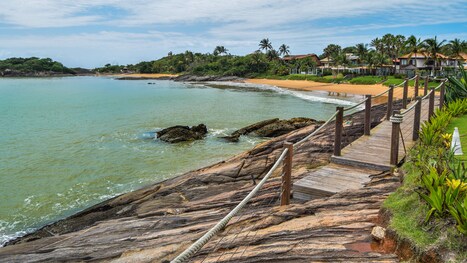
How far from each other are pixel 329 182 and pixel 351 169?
117 centimetres

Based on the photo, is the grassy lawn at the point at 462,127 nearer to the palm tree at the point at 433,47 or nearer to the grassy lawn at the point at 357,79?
the grassy lawn at the point at 357,79

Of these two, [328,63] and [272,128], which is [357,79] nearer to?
[328,63]

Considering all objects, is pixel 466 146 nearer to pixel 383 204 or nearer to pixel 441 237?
pixel 383 204

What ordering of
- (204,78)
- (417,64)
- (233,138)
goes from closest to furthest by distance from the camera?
1. (233,138)
2. (417,64)
3. (204,78)

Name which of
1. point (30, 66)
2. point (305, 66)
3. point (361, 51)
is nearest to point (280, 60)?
point (305, 66)

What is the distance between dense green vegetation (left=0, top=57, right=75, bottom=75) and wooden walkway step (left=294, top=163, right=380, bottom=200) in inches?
7750

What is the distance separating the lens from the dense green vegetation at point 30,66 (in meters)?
176

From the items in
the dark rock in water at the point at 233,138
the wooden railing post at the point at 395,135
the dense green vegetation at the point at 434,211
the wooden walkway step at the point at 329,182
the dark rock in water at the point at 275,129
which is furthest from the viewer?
the dark rock in water at the point at 275,129

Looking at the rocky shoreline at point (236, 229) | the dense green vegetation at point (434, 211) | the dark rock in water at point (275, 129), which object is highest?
the dense green vegetation at point (434, 211)

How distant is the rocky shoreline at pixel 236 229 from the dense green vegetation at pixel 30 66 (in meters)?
192

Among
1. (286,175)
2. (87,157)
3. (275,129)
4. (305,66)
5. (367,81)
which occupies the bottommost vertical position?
(87,157)

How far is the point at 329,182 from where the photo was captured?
702 cm

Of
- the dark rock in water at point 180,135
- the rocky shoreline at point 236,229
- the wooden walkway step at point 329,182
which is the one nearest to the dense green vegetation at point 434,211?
the rocky shoreline at point 236,229

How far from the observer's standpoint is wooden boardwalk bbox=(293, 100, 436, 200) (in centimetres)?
677
